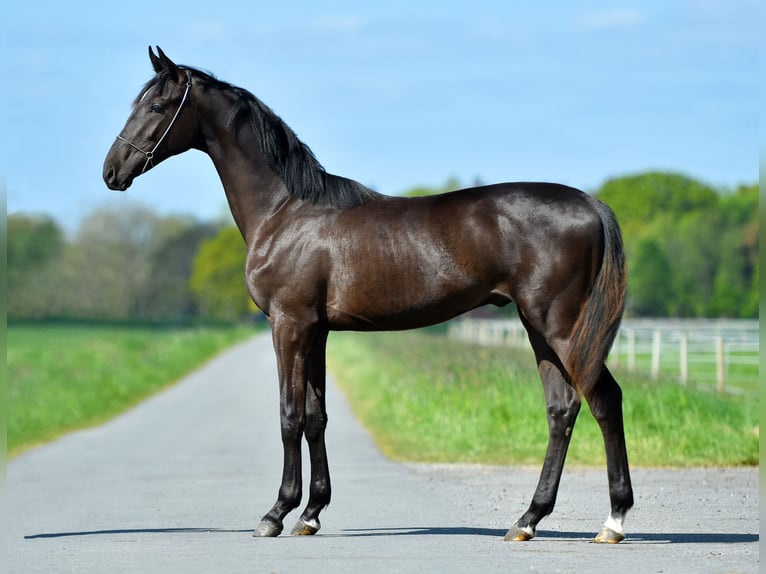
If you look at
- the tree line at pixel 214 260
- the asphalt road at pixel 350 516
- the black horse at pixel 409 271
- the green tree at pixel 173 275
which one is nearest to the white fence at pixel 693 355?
the asphalt road at pixel 350 516

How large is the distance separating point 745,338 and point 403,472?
91.2 feet

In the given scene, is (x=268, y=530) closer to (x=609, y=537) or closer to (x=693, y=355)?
(x=609, y=537)

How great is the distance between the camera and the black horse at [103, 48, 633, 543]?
7.84 meters

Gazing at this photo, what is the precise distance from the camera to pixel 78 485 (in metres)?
12.2

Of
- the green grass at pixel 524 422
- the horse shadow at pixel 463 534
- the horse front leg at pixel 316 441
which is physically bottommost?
the green grass at pixel 524 422

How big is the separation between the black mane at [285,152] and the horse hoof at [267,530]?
2.26m

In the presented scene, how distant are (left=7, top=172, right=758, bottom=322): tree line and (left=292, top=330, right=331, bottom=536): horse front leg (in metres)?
54.7

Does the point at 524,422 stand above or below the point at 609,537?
below

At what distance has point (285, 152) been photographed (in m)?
8.59

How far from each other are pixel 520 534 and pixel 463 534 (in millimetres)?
542

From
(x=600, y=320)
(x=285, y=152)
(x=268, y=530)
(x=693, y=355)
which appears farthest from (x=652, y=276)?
(x=268, y=530)

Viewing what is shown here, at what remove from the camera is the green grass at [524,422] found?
43.8ft

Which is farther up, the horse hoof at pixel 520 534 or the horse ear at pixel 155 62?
the horse ear at pixel 155 62

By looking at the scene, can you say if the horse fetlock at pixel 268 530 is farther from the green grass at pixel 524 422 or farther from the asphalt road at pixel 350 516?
the green grass at pixel 524 422
